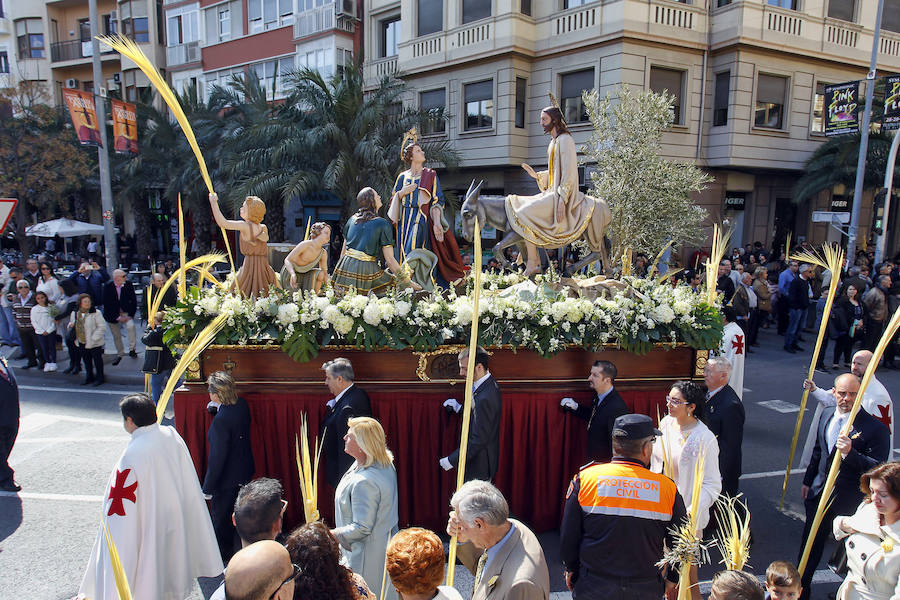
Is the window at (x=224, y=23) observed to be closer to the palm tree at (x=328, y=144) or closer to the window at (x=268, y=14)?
the window at (x=268, y=14)

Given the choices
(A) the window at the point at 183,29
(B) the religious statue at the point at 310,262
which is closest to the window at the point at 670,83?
(B) the religious statue at the point at 310,262

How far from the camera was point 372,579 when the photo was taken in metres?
3.57

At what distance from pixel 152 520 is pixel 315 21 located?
25.9m

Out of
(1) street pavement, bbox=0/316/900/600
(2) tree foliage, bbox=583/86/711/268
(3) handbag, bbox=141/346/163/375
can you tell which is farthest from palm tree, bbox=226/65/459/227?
(3) handbag, bbox=141/346/163/375

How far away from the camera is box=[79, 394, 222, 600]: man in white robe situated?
3.68 m

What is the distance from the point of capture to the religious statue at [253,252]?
634cm

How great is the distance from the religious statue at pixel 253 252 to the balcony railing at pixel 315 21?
2157 centimetres

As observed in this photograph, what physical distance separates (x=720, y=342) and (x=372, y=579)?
403 centimetres

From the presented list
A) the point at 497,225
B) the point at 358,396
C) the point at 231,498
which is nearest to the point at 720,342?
the point at 497,225

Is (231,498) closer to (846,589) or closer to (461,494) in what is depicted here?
(461,494)

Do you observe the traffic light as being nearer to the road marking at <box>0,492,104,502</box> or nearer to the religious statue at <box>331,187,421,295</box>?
the religious statue at <box>331,187,421,295</box>

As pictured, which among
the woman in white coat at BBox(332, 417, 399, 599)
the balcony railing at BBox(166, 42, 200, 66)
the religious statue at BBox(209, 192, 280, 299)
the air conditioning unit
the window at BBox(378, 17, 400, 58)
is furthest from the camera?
the balcony railing at BBox(166, 42, 200, 66)

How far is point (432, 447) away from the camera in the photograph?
562 centimetres

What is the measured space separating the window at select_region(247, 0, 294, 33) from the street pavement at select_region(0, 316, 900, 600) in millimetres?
20942
